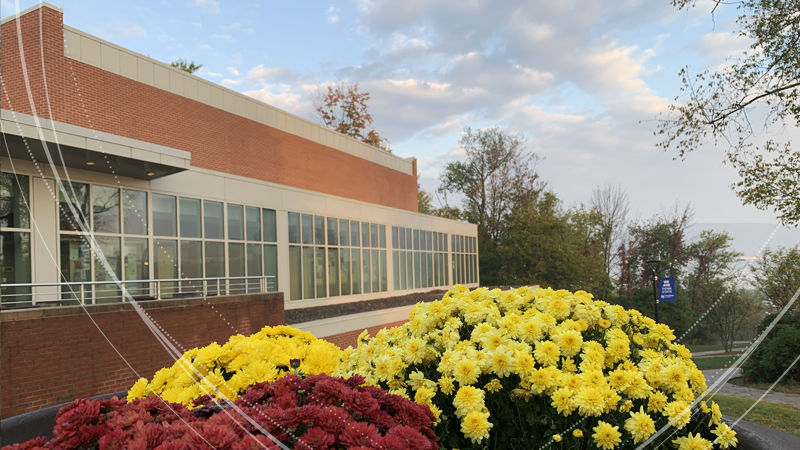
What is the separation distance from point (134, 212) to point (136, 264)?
1.22 meters

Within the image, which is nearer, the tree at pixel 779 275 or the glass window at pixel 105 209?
the tree at pixel 779 275

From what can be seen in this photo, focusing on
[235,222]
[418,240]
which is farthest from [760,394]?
[418,240]

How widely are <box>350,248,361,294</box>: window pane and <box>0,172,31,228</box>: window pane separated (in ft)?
41.1

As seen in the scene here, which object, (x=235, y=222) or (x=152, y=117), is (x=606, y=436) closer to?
(x=235, y=222)

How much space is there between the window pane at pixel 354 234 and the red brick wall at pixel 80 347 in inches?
424

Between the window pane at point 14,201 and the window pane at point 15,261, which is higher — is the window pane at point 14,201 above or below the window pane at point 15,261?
above

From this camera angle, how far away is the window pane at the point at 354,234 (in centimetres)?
2178

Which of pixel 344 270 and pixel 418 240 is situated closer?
pixel 344 270

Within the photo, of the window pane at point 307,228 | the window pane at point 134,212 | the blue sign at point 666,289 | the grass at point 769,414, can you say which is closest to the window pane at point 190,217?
the window pane at point 134,212

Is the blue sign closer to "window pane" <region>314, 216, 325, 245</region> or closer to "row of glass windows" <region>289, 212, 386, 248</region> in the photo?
"row of glass windows" <region>289, 212, 386, 248</region>

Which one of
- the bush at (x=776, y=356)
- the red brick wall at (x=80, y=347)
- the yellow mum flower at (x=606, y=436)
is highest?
the yellow mum flower at (x=606, y=436)

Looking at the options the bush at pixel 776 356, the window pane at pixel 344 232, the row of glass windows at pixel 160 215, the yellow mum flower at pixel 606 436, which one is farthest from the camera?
the window pane at pixel 344 232

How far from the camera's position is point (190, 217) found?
14.1 meters

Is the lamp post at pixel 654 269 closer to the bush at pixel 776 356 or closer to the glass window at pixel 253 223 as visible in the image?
the bush at pixel 776 356
